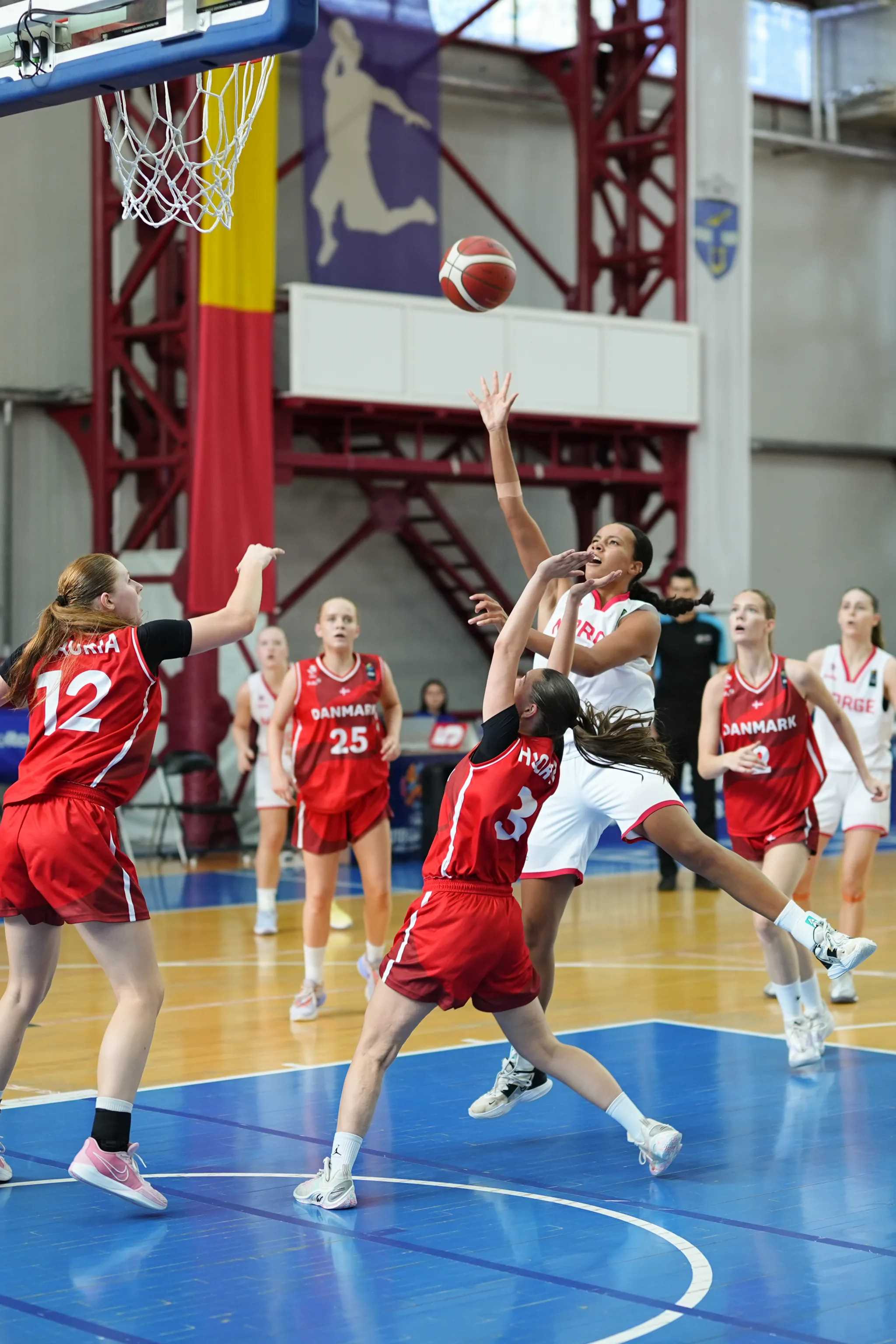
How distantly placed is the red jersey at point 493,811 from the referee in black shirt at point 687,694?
804 centimetres

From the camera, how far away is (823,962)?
5848mm

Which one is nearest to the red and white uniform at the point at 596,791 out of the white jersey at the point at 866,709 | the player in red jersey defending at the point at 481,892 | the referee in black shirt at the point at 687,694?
the player in red jersey defending at the point at 481,892

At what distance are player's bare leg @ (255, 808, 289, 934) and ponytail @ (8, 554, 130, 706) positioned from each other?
5633 millimetres

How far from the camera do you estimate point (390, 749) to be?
851cm

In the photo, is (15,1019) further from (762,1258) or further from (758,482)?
(758,482)

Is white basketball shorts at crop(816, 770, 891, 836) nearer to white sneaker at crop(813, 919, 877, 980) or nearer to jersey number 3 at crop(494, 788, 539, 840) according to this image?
white sneaker at crop(813, 919, 877, 980)

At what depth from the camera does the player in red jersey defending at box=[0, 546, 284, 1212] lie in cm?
488

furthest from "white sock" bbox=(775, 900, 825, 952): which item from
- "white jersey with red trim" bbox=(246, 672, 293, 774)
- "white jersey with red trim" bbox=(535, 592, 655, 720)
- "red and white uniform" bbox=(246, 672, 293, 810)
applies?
"white jersey with red trim" bbox=(246, 672, 293, 774)

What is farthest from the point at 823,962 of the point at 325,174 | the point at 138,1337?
the point at 325,174

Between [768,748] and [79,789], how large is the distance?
3419 mm

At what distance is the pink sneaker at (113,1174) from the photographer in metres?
4.83

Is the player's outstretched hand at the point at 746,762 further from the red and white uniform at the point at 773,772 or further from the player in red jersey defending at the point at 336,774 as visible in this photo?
the player in red jersey defending at the point at 336,774

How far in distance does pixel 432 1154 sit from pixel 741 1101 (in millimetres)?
1290

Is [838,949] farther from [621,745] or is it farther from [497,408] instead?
[497,408]
